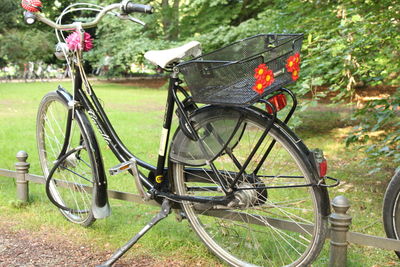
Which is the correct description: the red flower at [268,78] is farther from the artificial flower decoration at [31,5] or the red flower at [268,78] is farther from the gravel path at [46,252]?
the artificial flower decoration at [31,5]

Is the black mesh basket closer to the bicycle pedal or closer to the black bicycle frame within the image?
the black bicycle frame

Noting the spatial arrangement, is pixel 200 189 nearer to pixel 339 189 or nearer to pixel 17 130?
pixel 339 189

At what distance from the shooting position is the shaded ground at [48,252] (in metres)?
3.19

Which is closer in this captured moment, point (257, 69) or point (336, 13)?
point (257, 69)

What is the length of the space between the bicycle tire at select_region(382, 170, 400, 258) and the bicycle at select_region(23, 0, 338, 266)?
422 mm

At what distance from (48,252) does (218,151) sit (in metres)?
1.48

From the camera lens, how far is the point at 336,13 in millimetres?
5582

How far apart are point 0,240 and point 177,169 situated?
1534mm

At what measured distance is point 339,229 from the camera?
8.88 feet

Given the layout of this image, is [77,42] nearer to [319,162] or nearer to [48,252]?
[48,252]

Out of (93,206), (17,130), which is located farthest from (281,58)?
(17,130)

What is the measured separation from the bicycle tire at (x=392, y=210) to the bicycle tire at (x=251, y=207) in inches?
16.2

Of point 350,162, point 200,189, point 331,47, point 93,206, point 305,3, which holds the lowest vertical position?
point 350,162

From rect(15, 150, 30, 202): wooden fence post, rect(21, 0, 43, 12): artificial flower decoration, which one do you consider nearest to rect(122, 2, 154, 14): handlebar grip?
rect(21, 0, 43, 12): artificial flower decoration
